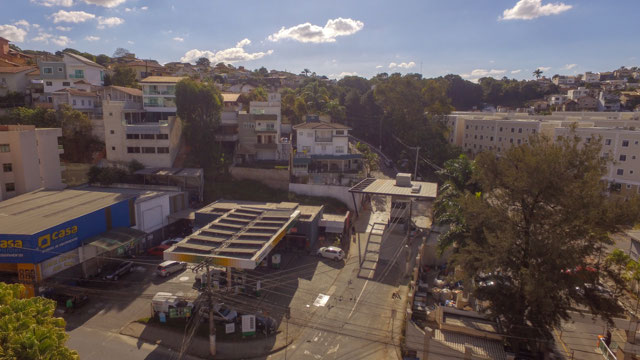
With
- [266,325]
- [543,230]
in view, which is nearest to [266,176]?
[266,325]

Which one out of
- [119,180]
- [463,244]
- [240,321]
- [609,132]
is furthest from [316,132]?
[609,132]

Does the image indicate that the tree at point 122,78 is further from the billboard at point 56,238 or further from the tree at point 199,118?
the billboard at point 56,238

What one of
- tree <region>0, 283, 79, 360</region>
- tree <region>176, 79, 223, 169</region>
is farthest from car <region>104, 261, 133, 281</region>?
tree <region>176, 79, 223, 169</region>

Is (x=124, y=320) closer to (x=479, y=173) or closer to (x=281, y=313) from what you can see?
(x=281, y=313)

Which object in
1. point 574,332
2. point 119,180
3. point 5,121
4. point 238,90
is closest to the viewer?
point 574,332

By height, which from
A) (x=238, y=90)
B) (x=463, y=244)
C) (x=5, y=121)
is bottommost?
(x=463, y=244)

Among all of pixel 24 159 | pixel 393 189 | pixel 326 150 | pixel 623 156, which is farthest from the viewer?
pixel 326 150

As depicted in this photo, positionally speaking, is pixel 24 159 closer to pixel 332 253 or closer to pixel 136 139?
pixel 136 139
